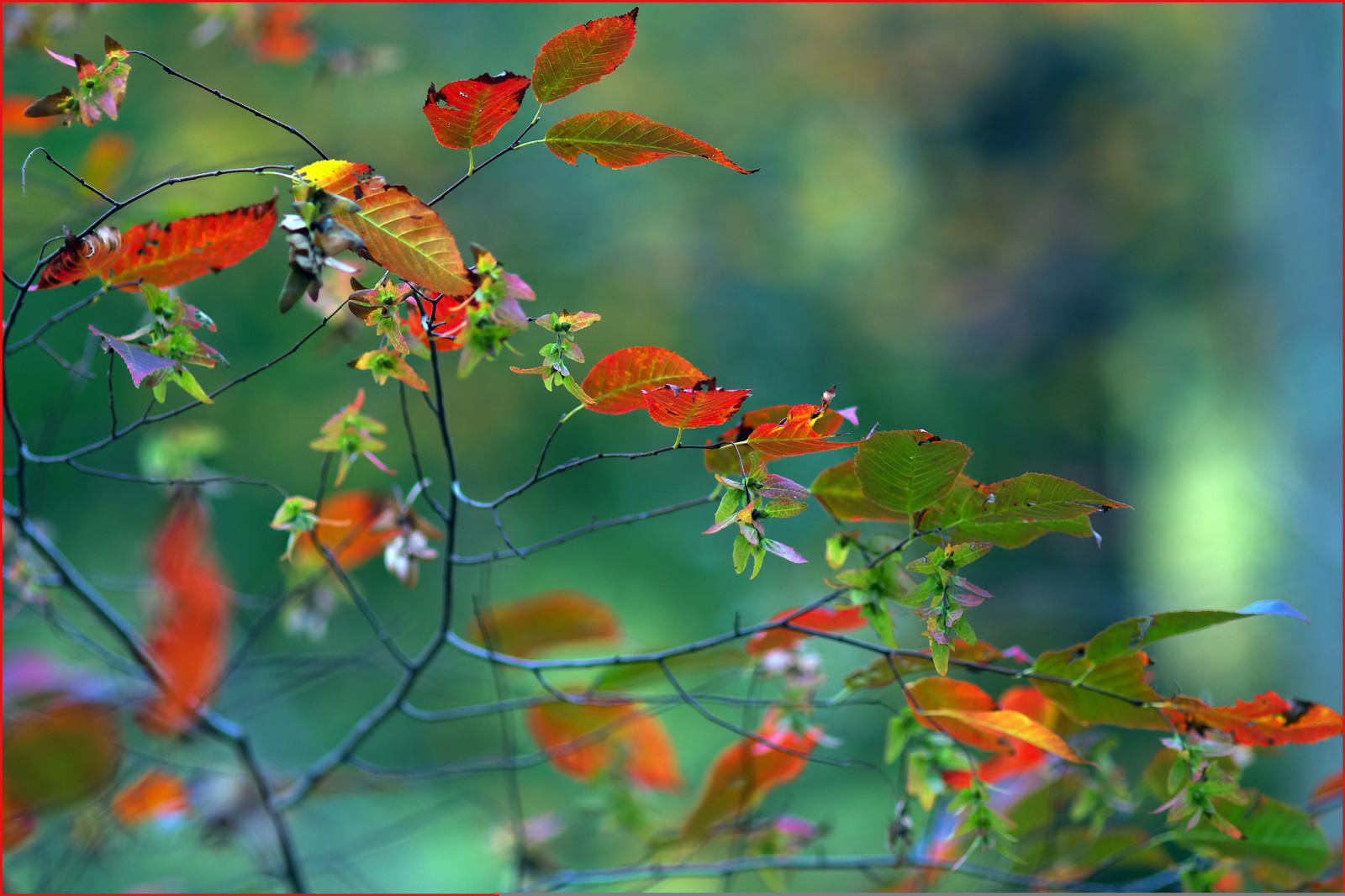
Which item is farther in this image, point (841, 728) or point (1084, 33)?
point (1084, 33)

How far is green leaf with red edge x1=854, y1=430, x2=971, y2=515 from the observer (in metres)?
0.33

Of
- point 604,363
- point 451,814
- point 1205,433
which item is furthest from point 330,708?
point 1205,433

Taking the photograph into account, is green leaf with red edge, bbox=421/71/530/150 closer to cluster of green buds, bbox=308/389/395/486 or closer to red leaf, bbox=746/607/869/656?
cluster of green buds, bbox=308/389/395/486

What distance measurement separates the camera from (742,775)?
57 centimetres

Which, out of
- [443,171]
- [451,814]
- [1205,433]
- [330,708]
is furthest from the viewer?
[1205,433]

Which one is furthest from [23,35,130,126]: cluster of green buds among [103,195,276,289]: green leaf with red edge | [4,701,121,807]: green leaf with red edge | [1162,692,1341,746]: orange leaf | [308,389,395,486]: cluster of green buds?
[1162,692,1341,746]: orange leaf

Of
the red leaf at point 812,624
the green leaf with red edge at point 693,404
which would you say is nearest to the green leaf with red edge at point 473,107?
the green leaf with red edge at point 693,404

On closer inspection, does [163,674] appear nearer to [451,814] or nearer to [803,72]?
[451,814]

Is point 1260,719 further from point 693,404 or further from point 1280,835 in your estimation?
point 693,404

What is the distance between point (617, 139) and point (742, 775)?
41 cm

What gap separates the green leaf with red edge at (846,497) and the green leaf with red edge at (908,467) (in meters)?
0.05

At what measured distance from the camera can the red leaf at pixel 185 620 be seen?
1.86 ft

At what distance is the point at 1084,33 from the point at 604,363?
3.13 meters

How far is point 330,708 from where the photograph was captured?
222 centimetres
